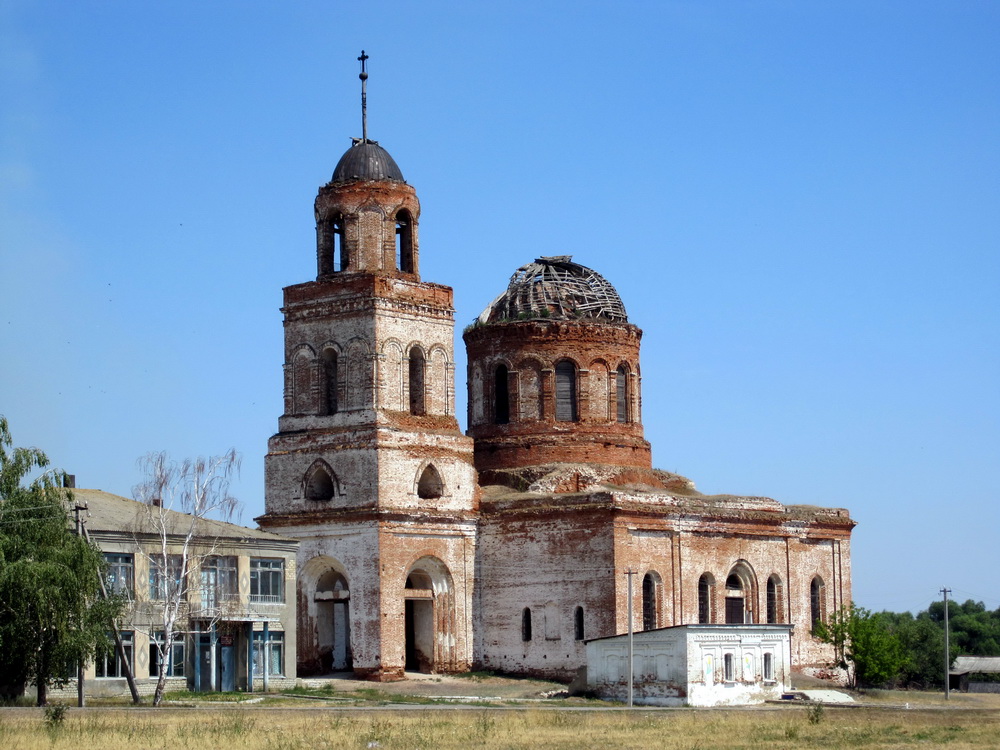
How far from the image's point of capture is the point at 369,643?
51062mm

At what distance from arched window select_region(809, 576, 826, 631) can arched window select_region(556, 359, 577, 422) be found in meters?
10.3

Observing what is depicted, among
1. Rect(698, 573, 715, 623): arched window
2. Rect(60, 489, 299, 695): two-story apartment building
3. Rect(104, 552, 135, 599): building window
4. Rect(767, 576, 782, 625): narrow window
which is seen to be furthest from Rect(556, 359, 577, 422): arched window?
Rect(104, 552, 135, 599): building window

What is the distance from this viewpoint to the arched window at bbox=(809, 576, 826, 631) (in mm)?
60900

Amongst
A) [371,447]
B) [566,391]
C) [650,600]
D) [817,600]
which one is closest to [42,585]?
[371,447]

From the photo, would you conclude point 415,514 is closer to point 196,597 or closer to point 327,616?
point 327,616

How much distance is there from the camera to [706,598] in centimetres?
5653

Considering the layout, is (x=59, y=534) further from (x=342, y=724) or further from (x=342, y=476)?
(x=342, y=476)

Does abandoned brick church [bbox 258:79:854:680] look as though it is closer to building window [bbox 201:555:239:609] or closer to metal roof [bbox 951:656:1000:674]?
building window [bbox 201:555:239:609]

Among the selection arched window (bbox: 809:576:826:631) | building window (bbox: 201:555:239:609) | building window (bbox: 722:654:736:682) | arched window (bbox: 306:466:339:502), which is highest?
arched window (bbox: 306:466:339:502)

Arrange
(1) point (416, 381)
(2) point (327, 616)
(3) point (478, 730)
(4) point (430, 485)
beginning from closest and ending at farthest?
(3) point (478, 730), (2) point (327, 616), (4) point (430, 485), (1) point (416, 381)

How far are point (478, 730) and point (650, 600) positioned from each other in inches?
741

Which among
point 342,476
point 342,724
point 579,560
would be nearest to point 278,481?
point 342,476

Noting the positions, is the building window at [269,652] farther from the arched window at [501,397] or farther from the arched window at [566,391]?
the arched window at [566,391]

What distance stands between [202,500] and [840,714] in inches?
670
